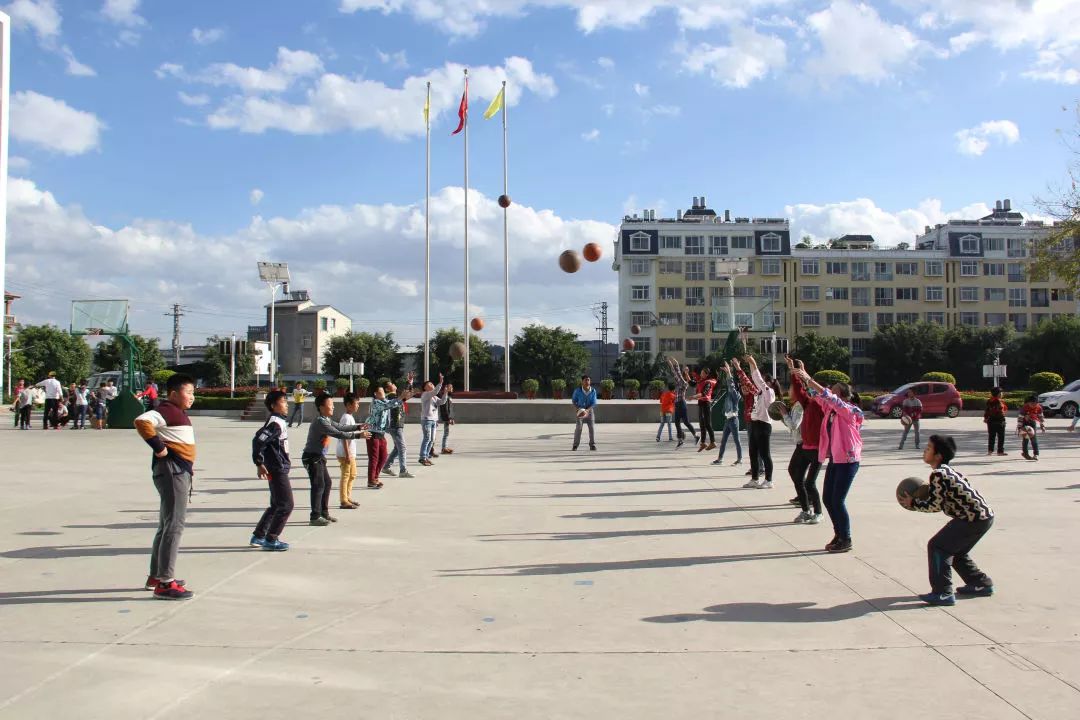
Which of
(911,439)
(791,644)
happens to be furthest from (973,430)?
(791,644)

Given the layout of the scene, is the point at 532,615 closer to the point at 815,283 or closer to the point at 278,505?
the point at 278,505

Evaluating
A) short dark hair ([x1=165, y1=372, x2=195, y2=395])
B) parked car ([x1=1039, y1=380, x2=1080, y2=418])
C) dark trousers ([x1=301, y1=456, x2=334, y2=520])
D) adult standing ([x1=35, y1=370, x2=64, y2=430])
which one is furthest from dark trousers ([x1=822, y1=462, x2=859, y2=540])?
parked car ([x1=1039, y1=380, x2=1080, y2=418])

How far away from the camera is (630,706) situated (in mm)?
3910

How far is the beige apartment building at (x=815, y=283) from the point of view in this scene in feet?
259

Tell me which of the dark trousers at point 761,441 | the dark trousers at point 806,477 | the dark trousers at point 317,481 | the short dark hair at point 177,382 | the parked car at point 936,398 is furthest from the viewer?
the parked car at point 936,398

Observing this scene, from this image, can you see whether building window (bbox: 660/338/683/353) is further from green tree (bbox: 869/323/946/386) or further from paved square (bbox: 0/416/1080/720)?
paved square (bbox: 0/416/1080/720)

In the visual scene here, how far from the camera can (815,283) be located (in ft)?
262

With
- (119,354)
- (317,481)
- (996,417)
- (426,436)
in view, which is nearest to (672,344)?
(119,354)

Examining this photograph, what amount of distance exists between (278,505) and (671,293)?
73995 millimetres

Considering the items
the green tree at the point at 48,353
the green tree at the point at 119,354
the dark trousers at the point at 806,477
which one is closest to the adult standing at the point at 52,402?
the dark trousers at the point at 806,477

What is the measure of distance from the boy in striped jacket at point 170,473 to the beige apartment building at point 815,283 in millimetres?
72793

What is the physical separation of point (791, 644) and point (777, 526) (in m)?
4.10

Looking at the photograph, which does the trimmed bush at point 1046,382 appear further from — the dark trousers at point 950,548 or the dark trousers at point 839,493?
the dark trousers at point 950,548

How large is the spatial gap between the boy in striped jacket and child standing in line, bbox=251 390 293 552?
132cm
